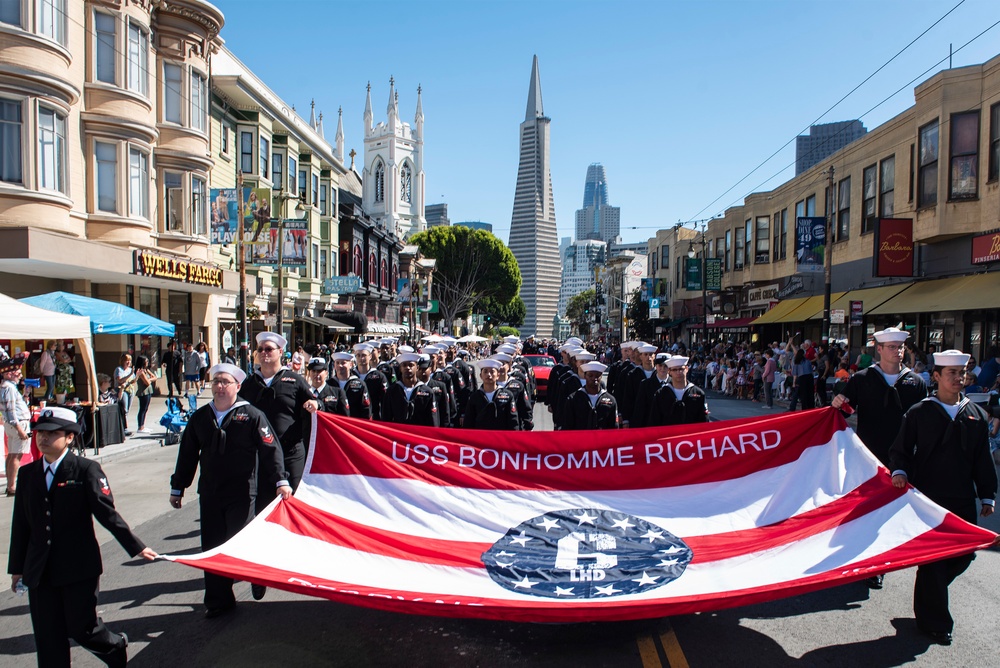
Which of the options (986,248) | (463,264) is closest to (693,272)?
(986,248)

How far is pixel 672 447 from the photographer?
6.20 metres

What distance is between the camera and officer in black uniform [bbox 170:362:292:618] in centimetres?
544

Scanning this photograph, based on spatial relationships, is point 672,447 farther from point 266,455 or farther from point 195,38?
point 195,38

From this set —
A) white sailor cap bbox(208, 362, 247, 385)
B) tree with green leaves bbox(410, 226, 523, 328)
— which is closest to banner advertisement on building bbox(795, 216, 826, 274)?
white sailor cap bbox(208, 362, 247, 385)

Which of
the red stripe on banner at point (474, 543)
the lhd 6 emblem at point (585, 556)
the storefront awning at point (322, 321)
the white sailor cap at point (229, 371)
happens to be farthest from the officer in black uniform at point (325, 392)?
the storefront awning at point (322, 321)

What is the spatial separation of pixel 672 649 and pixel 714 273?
3827 centimetres

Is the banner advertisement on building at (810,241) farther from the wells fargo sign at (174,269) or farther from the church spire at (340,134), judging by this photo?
the church spire at (340,134)

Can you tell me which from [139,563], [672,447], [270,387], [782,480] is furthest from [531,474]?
[139,563]

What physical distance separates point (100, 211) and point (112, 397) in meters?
8.58

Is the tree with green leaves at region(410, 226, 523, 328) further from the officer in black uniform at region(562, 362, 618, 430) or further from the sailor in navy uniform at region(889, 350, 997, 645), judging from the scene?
the sailor in navy uniform at region(889, 350, 997, 645)

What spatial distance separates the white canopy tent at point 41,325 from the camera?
11062 mm

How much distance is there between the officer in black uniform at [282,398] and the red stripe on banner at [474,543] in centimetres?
134

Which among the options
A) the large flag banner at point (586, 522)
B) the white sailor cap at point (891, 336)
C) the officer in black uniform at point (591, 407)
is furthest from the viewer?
the officer in black uniform at point (591, 407)

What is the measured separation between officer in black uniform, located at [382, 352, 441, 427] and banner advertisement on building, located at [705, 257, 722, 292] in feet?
112
